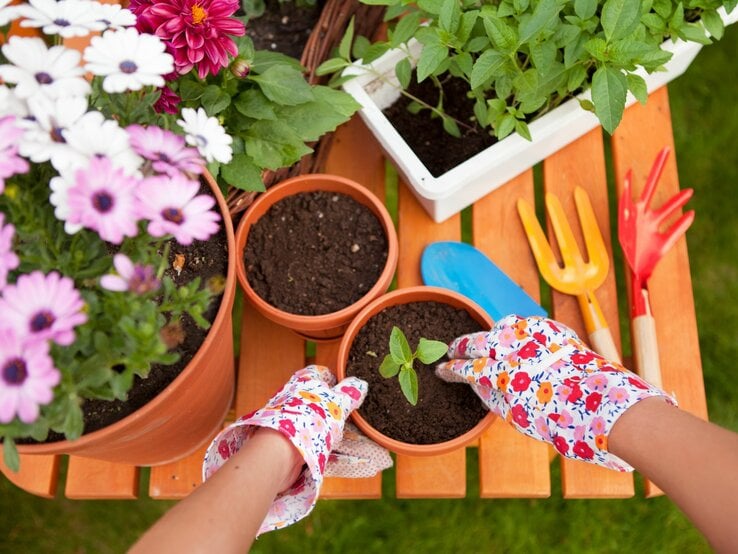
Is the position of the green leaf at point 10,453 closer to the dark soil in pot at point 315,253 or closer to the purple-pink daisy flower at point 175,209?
the purple-pink daisy flower at point 175,209

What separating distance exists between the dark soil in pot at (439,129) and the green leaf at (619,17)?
0.88ft

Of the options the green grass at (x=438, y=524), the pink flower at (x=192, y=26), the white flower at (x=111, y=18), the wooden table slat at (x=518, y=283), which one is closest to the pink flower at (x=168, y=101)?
the pink flower at (x=192, y=26)

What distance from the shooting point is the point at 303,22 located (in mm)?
1077

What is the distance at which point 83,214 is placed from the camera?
49 cm

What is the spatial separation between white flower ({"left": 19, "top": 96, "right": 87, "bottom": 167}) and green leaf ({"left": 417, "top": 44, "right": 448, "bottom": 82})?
406 millimetres

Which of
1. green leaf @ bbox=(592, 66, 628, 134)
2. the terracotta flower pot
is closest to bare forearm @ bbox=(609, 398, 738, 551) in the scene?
green leaf @ bbox=(592, 66, 628, 134)

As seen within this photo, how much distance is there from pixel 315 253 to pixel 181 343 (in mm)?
266

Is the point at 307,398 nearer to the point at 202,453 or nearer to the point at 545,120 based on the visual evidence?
the point at 202,453

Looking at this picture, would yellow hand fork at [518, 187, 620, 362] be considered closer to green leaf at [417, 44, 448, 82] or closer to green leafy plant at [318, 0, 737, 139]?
green leafy plant at [318, 0, 737, 139]

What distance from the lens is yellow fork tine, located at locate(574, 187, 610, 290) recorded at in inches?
39.3

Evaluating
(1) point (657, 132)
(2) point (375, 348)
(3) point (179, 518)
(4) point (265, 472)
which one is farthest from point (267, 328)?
(1) point (657, 132)

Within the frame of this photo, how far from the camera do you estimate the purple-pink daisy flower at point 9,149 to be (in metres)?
0.50

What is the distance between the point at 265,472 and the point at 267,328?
1.16 feet

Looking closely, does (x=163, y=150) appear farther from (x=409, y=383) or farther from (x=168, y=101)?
(x=409, y=383)
